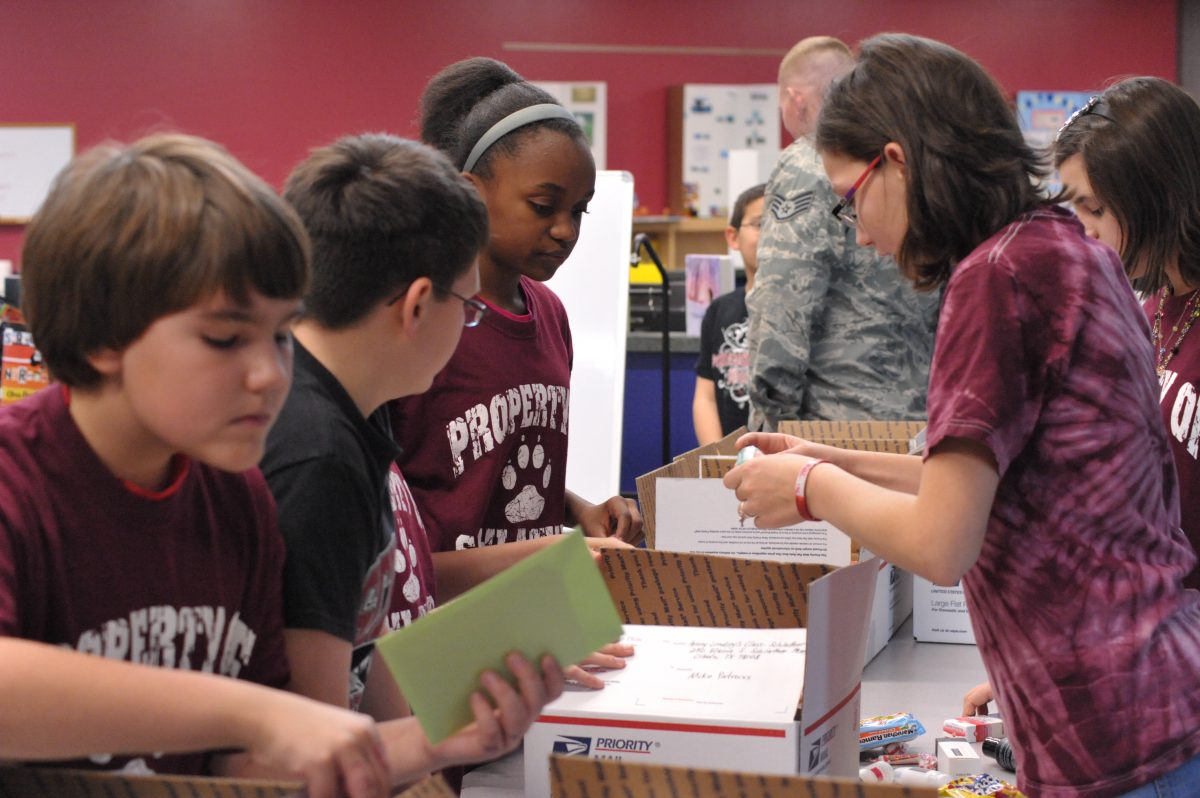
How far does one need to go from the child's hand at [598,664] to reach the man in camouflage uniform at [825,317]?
125 centimetres

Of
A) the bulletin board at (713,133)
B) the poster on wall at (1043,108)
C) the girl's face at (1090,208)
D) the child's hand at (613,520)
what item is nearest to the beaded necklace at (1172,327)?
the girl's face at (1090,208)

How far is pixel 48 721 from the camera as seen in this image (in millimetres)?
721

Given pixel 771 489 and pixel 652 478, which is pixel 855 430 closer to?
pixel 652 478

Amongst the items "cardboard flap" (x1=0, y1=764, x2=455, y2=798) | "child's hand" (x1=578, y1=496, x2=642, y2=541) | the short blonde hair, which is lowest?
"child's hand" (x1=578, y1=496, x2=642, y2=541)

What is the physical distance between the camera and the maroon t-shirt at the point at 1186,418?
1.53 meters

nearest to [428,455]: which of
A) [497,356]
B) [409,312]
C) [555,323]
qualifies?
[497,356]

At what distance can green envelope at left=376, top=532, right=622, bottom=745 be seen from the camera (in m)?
0.76

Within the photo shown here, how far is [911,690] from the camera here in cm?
172

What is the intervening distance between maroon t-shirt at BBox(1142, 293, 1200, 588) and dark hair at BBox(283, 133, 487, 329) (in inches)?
37.6

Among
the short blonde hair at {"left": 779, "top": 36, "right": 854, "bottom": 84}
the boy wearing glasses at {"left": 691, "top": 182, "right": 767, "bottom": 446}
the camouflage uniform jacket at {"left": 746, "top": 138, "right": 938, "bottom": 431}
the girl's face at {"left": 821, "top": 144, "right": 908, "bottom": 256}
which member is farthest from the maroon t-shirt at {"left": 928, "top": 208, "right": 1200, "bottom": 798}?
the boy wearing glasses at {"left": 691, "top": 182, "right": 767, "bottom": 446}

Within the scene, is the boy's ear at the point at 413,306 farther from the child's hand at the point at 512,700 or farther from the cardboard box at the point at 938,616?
the cardboard box at the point at 938,616

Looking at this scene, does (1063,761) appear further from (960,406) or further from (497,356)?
(497,356)

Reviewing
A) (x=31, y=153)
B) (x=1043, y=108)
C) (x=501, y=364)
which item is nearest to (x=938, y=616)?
(x=501, y=364)

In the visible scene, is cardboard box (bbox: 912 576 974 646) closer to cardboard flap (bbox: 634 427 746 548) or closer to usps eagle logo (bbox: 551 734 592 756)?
cardboard flap (bbox: 634 427 746 548)
